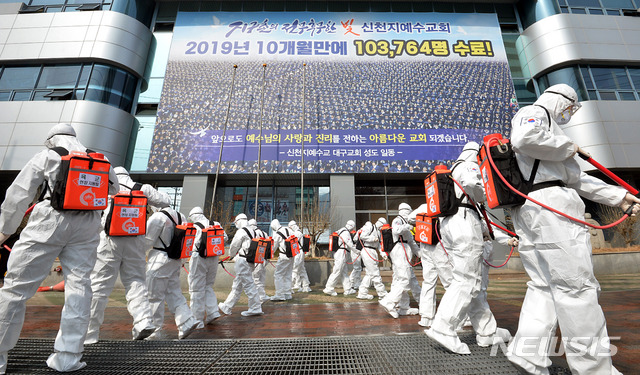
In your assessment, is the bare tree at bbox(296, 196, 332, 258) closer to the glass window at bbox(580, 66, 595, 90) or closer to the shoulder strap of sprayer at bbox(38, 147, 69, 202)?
the shoulder strap of sprayer at bbox(38, 147, 69, 202)

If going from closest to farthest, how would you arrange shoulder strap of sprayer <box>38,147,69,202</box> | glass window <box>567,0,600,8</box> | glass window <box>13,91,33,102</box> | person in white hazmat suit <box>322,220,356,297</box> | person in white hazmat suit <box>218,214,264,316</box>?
shoulder strap of sprayer <box>38,147,69,202</box>, person in white hazmat suit <box>218,214,264,316</box>, person in white hazmat suit <box>322,220,356,297</box>, glass window <box>13,91,33,102</box>, glass window <box>567,0,600,8</box>

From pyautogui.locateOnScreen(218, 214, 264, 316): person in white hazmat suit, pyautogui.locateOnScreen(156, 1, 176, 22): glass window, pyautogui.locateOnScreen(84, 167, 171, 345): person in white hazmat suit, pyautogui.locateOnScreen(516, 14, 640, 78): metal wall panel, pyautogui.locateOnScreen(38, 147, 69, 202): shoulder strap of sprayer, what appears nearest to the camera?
pyautogui.locateOnScreen(38, 147, 69, 202): shoulder strap of sprayer

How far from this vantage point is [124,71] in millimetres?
16703

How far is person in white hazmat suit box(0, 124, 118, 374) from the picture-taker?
223 cm

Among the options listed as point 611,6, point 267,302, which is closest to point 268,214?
point 267,302

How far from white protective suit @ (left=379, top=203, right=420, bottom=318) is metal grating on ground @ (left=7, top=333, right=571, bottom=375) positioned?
71.8 inches

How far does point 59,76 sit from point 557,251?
22.7 m

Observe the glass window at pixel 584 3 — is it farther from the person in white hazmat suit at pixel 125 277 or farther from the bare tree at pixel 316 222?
the person in white hazmat suit at pixel 125 277

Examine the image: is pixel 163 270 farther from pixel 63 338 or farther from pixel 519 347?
pixel 519 347

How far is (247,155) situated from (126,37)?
10716 millimetres

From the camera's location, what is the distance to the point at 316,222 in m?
15.2

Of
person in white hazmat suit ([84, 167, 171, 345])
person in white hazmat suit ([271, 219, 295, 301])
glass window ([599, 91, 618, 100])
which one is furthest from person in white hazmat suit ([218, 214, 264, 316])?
glass window ([599, 91, 618, 100])

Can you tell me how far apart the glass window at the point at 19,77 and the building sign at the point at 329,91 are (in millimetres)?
7072
